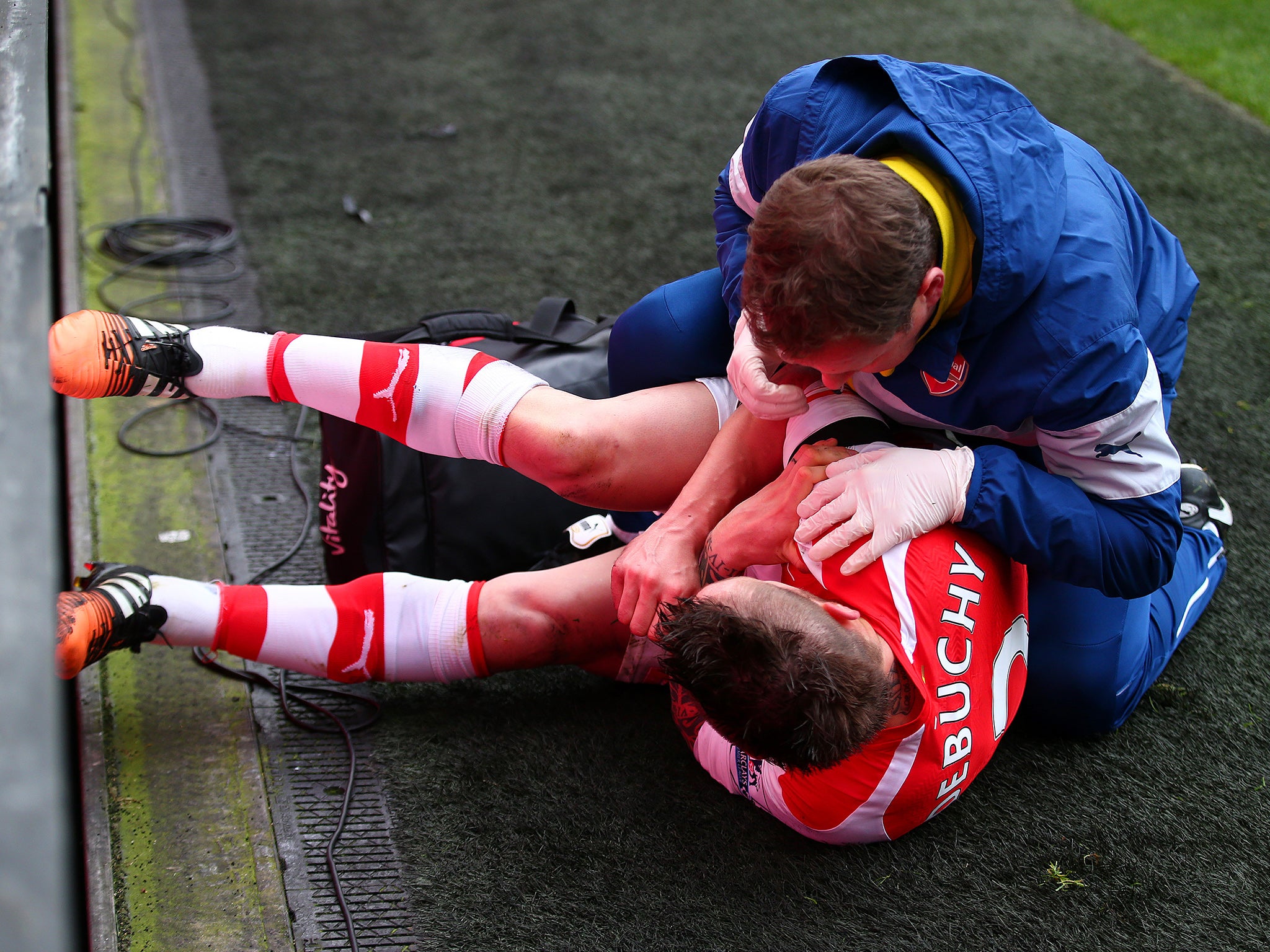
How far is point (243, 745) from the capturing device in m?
1.51

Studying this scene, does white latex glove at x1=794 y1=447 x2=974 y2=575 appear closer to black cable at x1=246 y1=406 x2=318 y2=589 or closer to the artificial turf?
the artificial turf

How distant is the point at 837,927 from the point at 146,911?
2.88 ft

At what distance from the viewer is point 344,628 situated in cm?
148

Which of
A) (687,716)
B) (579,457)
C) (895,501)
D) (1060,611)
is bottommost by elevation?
(687,716)

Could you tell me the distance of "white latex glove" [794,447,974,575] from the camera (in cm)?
119

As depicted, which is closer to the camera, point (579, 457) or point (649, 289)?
point (579, 457)

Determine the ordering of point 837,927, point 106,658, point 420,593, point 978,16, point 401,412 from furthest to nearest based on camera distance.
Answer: point 978,16, point 106,658, point 420,593, point 401,412, point 837,927

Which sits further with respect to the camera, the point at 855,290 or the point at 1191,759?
the point at 1191,759

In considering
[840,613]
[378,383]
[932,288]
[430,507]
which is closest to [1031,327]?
[932,288]

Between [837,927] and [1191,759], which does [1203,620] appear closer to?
[1191,759]

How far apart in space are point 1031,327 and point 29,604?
987 mm

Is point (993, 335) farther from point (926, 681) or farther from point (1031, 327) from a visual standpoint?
point (926, 681)

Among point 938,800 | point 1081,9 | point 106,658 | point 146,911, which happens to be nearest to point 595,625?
point 938,800

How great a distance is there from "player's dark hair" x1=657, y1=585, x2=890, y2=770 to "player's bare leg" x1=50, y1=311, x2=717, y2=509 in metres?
0.35
